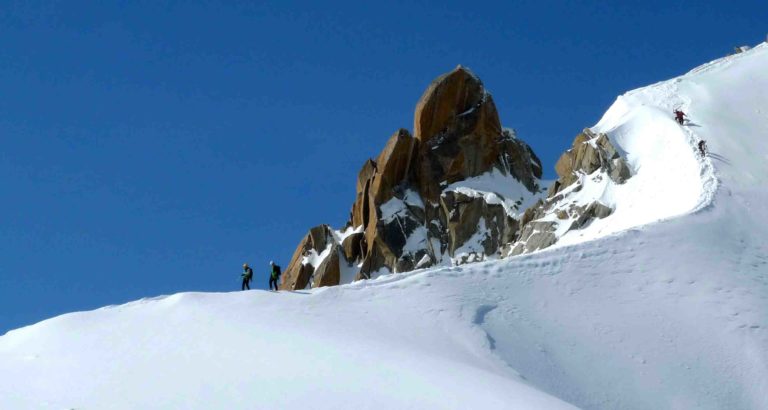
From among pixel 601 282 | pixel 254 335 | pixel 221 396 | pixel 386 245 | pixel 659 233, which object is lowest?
pixel 221 396

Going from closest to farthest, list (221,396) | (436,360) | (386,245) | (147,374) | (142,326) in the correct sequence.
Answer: (221,396) < (147,374) < (436,360) < (142,326) < (386,245)

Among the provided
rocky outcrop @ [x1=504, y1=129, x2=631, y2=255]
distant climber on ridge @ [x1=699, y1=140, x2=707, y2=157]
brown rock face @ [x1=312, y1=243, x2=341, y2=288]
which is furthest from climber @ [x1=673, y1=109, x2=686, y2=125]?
brown rock face @ [x1=312, y1=243, x2=341, y2=288]

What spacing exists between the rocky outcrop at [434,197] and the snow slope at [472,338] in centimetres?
2035

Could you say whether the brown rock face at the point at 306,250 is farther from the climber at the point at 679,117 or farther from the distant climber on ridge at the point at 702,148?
the distant climber on ridge at the point at 702,148

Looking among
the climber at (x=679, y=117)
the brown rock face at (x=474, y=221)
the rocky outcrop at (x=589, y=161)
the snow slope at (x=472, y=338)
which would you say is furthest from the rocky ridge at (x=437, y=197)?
the snow slope at (x=472, y=338)

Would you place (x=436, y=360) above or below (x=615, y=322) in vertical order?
below

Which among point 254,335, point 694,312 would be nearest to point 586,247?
point 694,312

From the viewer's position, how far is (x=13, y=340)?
3114 centimetres

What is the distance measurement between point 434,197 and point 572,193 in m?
12.6

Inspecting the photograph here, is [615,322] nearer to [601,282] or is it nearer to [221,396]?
[601,282]

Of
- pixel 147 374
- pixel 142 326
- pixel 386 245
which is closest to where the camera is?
pixel 147 374

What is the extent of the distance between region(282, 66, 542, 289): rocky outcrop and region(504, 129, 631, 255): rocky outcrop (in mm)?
4582

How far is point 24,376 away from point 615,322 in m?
16.9

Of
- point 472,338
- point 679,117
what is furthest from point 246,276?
point 679,117
